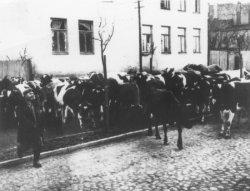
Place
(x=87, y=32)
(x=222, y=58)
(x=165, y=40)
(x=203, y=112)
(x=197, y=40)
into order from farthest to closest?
1. (x=222, y=58)
2. (x=197, y=40)
3. (x=165, y=40)
4. (x=87, y=32)
5. (x=203, y=112)

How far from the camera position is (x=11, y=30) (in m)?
21.4

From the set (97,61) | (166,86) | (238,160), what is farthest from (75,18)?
(238,160)

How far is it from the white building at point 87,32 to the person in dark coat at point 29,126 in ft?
39.8

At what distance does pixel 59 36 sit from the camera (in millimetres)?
22859

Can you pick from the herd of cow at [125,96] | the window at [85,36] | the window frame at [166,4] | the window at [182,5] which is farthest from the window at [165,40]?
the herd of cow at [125,96]

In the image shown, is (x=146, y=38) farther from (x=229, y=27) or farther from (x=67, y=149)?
(x=229, y=27)

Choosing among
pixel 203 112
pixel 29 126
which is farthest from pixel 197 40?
pixel 29 126

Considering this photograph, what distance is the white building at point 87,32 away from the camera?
70.0ft

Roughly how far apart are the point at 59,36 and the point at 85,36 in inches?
73.0

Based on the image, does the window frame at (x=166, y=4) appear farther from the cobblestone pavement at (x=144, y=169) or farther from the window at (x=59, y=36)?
the cobblestone pavement at (x=144, y=169)

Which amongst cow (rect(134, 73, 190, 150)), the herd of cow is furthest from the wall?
cow (rect(134, 73, 190, 150))

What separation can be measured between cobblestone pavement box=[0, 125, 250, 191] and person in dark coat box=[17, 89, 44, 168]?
422mm

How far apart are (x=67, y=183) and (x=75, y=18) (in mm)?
16205

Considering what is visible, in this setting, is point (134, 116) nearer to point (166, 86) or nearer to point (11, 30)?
point (166, 86)
